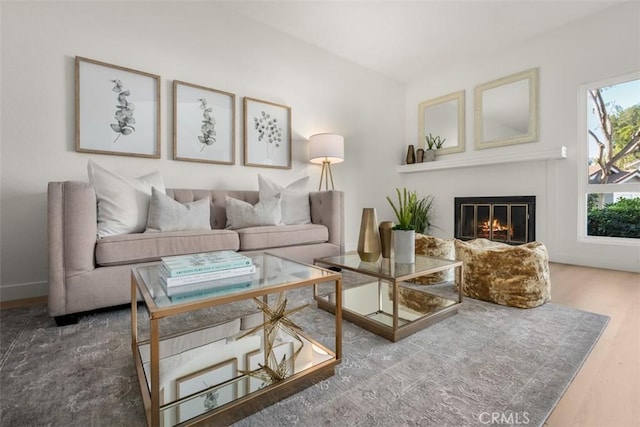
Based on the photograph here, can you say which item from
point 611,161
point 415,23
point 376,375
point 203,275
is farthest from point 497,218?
point 203,275

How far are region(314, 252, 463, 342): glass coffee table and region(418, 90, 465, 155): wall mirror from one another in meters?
2.92

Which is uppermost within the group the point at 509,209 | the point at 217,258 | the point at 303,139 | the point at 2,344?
the point at 303,139

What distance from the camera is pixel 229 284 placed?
3.09 feet

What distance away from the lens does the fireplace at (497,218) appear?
11.0 feet

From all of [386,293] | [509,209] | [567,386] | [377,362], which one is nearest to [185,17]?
[386,293]

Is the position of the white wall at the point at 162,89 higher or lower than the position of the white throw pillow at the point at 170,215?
higher

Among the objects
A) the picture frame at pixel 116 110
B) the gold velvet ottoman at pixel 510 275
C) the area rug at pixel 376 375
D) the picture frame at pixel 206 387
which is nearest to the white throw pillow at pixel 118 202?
the picture frame at pixel 116 110

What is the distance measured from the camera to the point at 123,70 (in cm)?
237

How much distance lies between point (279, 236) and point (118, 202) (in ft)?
3.58

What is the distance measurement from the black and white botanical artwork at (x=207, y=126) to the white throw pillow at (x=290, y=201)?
0.59 m

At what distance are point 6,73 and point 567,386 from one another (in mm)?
3440

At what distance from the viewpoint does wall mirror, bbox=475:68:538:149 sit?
335 centimetres

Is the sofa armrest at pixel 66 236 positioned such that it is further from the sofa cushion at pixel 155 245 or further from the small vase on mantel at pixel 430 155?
the small vase on mantel at pixel 430 155

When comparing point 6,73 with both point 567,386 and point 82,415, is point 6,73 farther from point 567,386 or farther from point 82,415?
point 567,386
